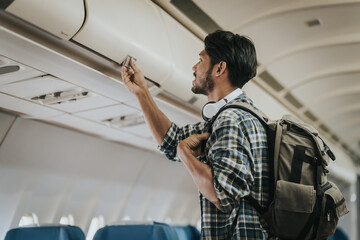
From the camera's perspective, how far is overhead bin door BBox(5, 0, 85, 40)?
6.59 feet

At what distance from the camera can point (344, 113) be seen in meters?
7.91

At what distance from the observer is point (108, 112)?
13.4 feet

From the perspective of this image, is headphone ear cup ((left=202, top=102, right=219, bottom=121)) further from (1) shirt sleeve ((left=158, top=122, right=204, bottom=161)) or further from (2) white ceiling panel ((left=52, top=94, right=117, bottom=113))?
(2) white ceiling panel ((left=52, top=94, right=117, bottom=113))

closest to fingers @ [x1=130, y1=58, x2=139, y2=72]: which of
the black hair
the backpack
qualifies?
the black hair

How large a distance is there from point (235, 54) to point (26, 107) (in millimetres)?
2804

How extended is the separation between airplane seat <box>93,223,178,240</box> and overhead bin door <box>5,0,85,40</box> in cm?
131

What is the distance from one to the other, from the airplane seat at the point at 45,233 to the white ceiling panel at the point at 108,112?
1594 mm

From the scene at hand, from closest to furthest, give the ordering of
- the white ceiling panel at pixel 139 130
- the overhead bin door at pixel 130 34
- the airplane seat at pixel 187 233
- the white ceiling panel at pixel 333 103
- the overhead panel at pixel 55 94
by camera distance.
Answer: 1. the overhead bin door at pixel 130 34
2. the airplane seat at pixel 187 233
3. the overhead panel at pixel 55 94
4. the white ceiling panel at pixel 139 130
5. the white ceiling panel at pixel 333 103

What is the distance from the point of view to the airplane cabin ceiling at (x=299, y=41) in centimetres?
389

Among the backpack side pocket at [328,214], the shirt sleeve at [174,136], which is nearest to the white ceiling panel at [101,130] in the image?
the shirt sleeve at [174,136]

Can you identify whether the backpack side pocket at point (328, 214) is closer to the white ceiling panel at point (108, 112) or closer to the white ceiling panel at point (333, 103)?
the white ceiling panel at point (108, 112)

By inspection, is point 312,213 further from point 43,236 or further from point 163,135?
point 43,236

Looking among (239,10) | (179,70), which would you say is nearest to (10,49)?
(179,70)

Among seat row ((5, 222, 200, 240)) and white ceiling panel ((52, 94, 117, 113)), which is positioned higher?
white ceiling panel ((52, 94, 117, 113))
